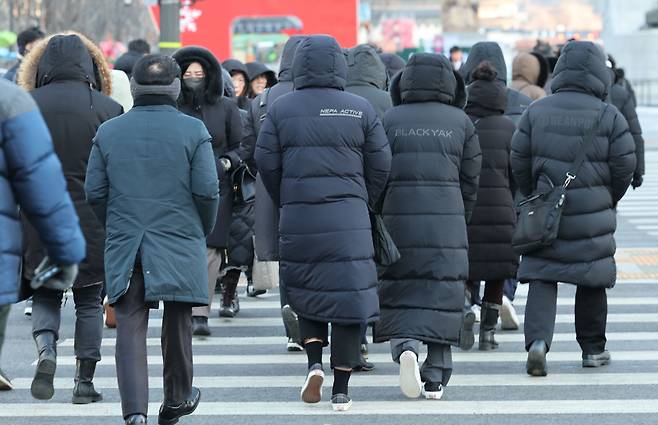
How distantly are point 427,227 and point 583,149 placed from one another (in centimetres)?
108

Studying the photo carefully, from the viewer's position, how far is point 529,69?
12.6 m

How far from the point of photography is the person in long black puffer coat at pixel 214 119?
9531 mm

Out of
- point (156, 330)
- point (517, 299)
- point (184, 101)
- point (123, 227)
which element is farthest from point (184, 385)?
point (517, 299)

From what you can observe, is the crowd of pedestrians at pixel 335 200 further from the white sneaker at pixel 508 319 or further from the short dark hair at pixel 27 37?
the short dark hair at pixel 27 37

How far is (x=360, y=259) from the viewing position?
761 centimetres

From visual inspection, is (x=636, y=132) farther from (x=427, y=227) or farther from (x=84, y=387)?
(x=84, y=387)

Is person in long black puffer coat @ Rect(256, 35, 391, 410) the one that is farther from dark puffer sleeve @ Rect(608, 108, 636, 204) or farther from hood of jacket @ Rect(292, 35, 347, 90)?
dark puffer sleeve @ Rect(608, 108, 636, 204)

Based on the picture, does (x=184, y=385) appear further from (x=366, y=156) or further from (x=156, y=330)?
(x=156, y=330)

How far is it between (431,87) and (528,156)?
86cm

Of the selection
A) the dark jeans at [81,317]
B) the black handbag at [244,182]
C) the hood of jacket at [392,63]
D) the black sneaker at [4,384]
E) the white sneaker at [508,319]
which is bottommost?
the white sneaker at [508,319]

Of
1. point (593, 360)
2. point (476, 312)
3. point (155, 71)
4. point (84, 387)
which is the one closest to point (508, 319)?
point (476, 312)

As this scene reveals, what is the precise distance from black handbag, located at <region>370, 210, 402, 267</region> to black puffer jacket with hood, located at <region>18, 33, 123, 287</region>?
1.38 m

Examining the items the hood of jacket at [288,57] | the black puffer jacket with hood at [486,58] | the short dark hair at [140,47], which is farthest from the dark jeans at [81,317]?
the short dark hair at [140,47]

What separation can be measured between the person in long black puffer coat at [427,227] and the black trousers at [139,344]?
58.1 inches
